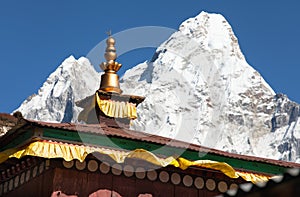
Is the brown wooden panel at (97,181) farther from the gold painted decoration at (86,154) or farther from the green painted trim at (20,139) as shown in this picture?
the green painted trim at (20,139)

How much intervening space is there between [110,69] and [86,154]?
4969 millimetres

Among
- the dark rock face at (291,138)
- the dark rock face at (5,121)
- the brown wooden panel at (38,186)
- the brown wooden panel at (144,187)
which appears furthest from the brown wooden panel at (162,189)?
the dark rock face at (291,138)

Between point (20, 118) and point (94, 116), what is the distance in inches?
121

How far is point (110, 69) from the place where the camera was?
56.1 ft

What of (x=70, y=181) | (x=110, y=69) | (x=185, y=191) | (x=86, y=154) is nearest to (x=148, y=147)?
(x=185, y=191)

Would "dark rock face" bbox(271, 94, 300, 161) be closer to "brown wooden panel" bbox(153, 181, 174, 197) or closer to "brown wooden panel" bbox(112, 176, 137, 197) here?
"brown wooden panel" bbox(153, 181, 174, 197)

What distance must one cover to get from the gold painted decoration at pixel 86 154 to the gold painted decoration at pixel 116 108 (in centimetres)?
260

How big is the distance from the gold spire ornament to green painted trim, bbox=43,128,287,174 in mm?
3179

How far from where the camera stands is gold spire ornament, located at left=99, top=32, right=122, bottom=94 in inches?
650

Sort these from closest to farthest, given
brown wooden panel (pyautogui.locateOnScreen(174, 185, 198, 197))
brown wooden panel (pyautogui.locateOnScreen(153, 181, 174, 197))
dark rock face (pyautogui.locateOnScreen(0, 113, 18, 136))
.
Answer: brown wooden panel (pyautogui.locateOnScreen(153, 181, 174, 197)), brown wooden panel (pyautogui.locateOnScreen(174, 185, 198, 197)), dark rock face (pyautogui.locateOnScreen(0, 113, 18, 136))

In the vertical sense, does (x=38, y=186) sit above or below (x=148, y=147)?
below

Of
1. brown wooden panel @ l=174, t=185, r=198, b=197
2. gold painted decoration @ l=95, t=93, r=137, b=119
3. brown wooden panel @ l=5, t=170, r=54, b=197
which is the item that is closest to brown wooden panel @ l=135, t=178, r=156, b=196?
brown wooden panel @ l=174, t=185, r=198, b=197

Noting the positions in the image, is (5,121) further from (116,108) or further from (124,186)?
(124,186)

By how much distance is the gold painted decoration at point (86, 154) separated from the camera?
1226 cm
